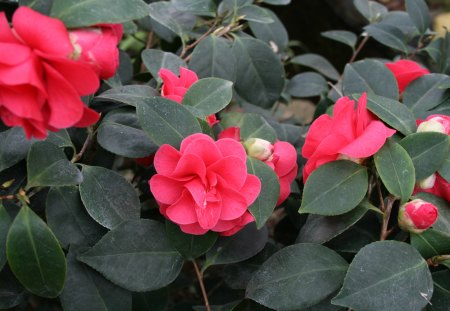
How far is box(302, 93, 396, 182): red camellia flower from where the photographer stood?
2.73 feet

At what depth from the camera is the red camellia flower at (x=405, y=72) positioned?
1147 millimetres

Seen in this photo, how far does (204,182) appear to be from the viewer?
80 cm

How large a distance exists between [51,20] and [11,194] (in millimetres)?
325

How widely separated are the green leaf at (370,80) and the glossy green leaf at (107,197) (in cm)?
48

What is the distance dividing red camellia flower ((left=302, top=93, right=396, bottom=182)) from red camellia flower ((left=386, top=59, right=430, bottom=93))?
0.30m

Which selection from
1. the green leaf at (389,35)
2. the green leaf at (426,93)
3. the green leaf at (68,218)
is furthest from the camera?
the green leaf at (389,35)

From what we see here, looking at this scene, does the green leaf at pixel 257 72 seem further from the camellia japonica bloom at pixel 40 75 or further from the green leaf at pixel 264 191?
the camellia japonica bloom at pixel 40 75

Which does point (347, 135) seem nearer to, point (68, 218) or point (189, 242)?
point (189, 242)

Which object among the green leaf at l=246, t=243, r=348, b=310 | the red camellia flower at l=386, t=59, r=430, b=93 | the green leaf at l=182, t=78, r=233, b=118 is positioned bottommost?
the green leaf at l=246, t=243, r=348, b=310

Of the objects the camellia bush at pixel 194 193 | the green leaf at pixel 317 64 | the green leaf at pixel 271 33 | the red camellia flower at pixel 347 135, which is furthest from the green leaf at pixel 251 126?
the green leaf at pixel 317 64

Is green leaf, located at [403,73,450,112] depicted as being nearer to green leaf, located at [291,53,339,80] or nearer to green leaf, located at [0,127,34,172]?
green leaf, located at [291,53,339,80]

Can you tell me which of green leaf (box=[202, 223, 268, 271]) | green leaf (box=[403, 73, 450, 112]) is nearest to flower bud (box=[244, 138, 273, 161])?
green leaf (box=[202, 223, 268, 271])

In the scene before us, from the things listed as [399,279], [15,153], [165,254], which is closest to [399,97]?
[399,279]

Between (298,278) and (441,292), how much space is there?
214 millimetres
